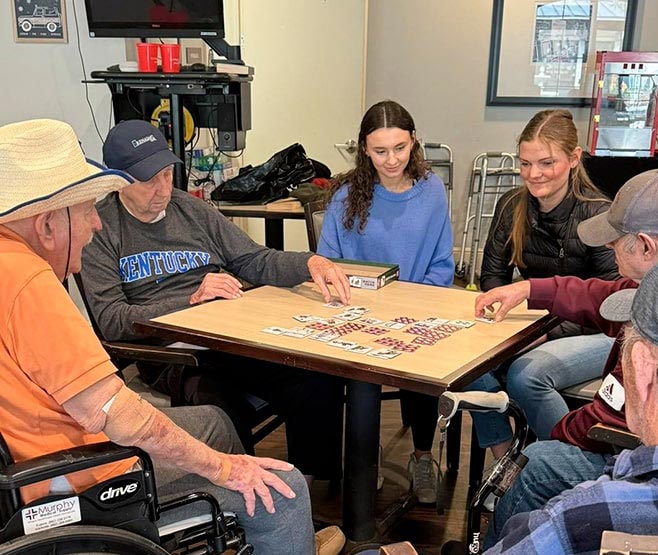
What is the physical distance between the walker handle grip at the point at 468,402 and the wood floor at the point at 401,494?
0.92 m

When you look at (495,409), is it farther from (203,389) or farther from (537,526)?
(203,389)

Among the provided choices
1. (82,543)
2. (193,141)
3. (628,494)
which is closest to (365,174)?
(193,141)

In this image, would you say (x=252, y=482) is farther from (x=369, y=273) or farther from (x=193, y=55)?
(x=193, y=55)

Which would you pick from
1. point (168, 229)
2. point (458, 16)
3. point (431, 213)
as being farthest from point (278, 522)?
point (458, 16)

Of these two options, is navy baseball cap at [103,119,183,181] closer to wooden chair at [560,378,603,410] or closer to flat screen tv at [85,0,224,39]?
flat screen tv at [85,0,224,39]

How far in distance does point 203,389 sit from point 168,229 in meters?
0.54

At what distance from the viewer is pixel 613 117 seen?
4531 mm

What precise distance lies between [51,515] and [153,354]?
71cm

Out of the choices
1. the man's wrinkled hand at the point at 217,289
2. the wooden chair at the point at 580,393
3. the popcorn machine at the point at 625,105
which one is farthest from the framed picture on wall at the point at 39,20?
the popcorn machine at the point at 625,105

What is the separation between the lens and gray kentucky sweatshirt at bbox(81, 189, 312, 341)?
2143mm

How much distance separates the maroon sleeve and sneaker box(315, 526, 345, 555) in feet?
2.69

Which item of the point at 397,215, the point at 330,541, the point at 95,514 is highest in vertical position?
the point at 397,215

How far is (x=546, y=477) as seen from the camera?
1626 mm

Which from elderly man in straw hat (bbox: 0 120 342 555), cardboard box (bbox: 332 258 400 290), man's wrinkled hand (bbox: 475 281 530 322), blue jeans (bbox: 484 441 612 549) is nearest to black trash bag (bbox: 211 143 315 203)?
cardboard box (bbox: 332 258 400 290)
